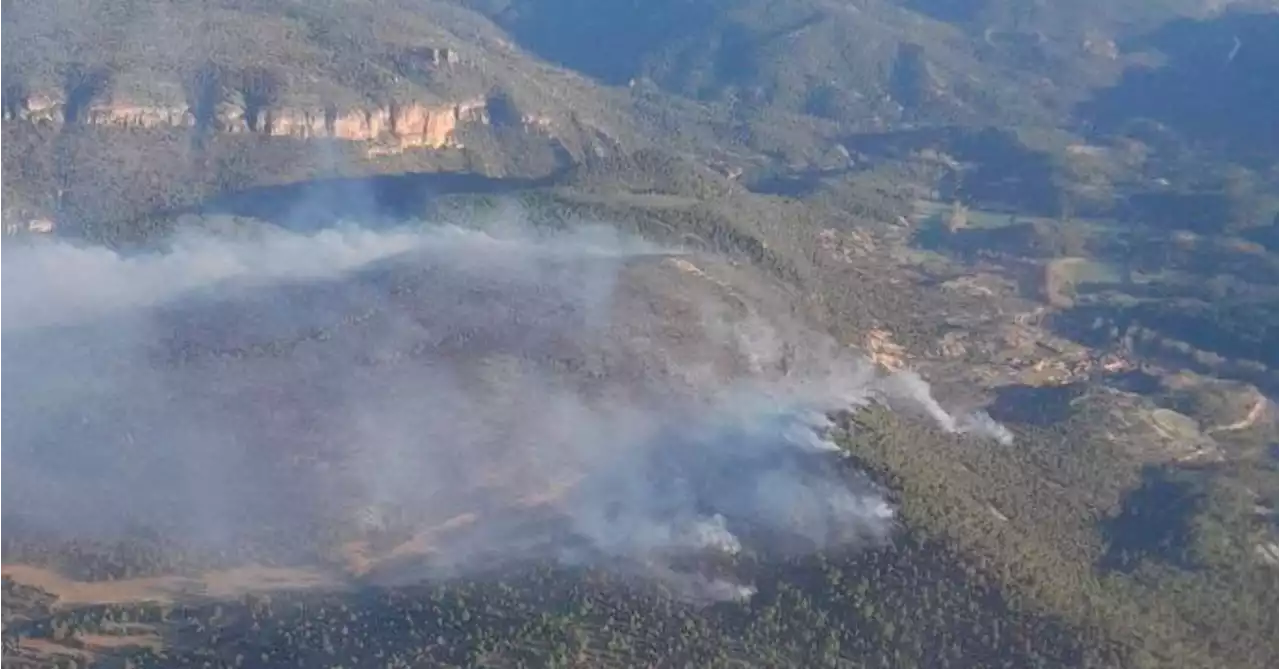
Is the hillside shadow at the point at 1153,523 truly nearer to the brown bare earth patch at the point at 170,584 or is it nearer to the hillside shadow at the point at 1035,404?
the hillside shadow at the point at 1035,404

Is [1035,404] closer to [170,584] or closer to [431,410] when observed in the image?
[431,410]

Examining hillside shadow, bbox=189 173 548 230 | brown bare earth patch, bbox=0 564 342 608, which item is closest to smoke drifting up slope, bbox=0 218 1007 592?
brown bare earth patch, bbox=0 564 342 608

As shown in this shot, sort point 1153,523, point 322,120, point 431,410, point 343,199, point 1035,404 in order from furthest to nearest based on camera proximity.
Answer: point 322,120, point 343,199, point 1035,404, point 1153,523, point 431,410

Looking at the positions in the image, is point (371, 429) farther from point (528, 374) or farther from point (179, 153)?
point (179, 153)

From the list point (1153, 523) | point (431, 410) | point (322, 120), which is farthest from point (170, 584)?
point (322, 120)

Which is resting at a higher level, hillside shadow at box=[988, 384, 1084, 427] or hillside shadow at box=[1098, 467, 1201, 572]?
hillside shadow at box=[1098, 467, 1201, 572]

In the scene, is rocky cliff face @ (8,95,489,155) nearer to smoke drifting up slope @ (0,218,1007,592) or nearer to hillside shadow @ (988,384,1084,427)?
smoke drifting up slope @ (0,218,1007,592)

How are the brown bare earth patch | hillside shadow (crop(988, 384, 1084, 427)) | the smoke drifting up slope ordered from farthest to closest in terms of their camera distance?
1. hillside shadow (crop(988, 384, 1084, 427))
2. the smoke drifting up slope
3. the brown bare earth patch

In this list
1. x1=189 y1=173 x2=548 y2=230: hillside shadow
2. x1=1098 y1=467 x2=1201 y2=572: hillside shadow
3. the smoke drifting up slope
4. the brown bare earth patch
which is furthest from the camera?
x1=189 y1=173 x2=548 y2=230: hillside shadow
